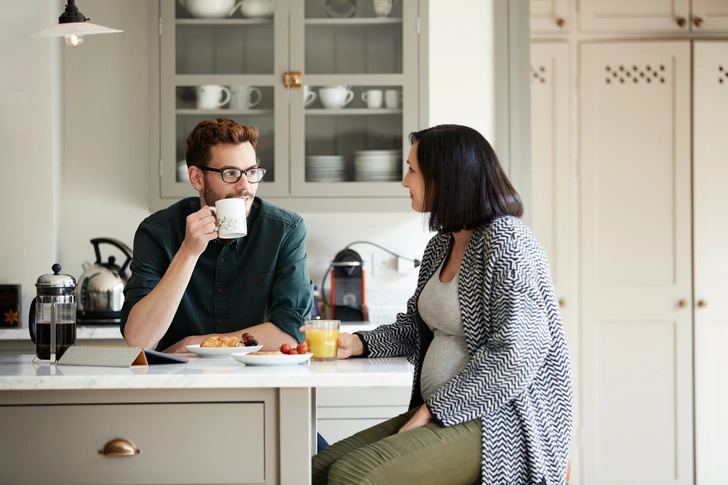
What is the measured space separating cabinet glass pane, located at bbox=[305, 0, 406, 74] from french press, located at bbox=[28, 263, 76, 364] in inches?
73.4

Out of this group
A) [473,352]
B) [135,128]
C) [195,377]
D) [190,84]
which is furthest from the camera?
[135,128]

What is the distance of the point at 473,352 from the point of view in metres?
1.65

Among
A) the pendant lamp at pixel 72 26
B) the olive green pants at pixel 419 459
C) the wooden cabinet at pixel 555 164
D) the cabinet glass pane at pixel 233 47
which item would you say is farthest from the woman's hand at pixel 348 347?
the wooden cabinet at pixel 555 164

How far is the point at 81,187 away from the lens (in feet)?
11.7

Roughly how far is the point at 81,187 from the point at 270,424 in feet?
8.06

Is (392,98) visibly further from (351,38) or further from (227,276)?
(227,276)

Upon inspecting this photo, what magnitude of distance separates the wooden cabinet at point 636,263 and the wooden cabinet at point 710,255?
5 centimetres

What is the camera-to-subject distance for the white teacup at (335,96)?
3.34 meters

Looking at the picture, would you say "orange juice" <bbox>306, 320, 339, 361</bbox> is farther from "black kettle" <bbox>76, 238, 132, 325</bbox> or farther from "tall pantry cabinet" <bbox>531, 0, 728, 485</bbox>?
"tall pantry cabinet" <bbox>531, 0, 728, 485</bbox>

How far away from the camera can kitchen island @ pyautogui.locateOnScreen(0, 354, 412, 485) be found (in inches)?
56.7

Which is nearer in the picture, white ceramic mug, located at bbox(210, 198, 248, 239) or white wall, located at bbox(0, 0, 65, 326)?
white ceramic mug, located at bbox(210, 198, 248, 239)

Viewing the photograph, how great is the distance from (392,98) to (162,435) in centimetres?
217

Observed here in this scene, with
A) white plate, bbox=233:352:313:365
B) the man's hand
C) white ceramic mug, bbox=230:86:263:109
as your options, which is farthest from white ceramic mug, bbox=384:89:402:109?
white plate, bbox=233:352:313:365

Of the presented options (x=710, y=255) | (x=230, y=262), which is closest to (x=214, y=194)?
(x=230, y=262)
